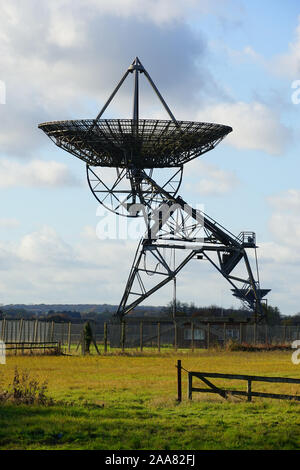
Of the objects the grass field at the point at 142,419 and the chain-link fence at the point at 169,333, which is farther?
the chain-link fence at the point at 169,333

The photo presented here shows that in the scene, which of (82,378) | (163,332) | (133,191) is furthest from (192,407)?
(163,332)

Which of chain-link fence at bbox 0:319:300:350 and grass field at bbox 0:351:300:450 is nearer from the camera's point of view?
grass field at bbox 0:351:300:450

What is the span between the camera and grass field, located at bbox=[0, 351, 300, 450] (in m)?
18.9

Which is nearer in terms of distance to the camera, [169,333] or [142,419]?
[142,419]

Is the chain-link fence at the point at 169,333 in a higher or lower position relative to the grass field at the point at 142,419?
higher

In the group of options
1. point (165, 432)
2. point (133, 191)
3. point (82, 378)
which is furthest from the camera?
point (133, 191)

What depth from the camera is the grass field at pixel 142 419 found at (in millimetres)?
18906

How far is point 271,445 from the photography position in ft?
62.0

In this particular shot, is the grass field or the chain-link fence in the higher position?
the chain-link fence

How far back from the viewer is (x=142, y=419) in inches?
892

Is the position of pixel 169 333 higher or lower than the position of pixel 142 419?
higher
